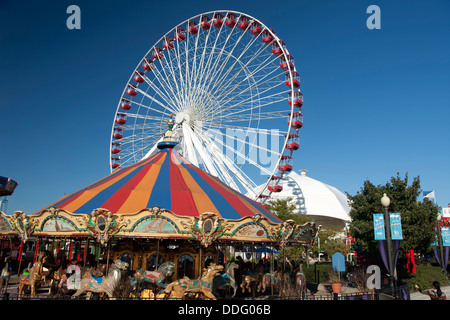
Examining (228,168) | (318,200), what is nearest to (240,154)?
(228,168)

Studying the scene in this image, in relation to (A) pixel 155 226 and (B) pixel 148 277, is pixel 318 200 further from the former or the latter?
(B) pixel 148 277

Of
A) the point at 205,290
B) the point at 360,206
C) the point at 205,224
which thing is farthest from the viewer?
the point at 360,206

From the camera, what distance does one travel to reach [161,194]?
13.2 m

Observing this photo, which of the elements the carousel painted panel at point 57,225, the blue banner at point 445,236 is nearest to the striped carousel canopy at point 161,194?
the carousel painted panel at point 57,225

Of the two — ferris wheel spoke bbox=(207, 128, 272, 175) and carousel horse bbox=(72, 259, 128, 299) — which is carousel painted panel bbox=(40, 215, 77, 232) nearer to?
carousel horse bbox=(72, 259, 128, 299)

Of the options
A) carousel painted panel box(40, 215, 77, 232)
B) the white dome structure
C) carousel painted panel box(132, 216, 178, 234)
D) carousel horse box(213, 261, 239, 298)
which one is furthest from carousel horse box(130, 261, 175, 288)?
the white dome structure

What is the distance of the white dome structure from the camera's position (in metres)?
50.7

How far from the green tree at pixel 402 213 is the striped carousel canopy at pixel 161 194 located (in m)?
10.2

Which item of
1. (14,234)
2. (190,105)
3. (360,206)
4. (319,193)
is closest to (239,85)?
(190,105)

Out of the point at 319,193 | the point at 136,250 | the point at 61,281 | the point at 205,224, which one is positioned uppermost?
the point at 319,193
